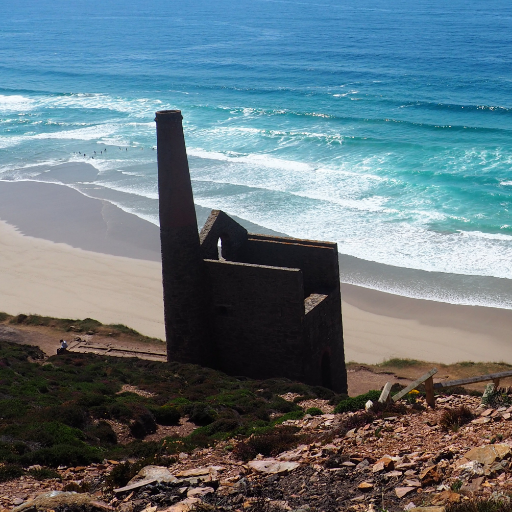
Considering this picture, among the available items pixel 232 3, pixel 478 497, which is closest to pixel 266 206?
pixel 478 497

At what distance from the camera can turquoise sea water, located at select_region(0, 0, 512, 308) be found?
3806cm

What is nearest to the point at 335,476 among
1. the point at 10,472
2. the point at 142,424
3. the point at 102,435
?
the point at 10,472

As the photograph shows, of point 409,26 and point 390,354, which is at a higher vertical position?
point 409,26

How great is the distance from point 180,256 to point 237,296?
6.28ft

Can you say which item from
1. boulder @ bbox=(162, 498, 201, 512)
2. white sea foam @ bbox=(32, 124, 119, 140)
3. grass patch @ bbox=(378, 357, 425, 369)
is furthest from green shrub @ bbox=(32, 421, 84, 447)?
white sea foam @ bbox=(32, 124, 119, 140)

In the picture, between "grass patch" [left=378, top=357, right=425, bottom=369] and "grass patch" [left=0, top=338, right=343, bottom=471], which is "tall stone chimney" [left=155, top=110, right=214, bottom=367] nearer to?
"grass patch" [left=0, top=338, right=343, bottom=471]

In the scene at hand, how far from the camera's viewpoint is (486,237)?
3634 cm

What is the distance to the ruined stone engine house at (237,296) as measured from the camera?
734 inches

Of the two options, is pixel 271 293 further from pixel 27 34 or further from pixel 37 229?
pixel 27 34

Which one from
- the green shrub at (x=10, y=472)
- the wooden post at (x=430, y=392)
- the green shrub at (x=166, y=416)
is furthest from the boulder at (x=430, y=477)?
the green shrub at (x=166, y=416)

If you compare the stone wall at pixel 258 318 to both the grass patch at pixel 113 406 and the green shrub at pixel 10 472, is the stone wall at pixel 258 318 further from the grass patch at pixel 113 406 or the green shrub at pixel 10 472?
the green shrub at pixel 10 472

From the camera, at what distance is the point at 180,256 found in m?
19.2

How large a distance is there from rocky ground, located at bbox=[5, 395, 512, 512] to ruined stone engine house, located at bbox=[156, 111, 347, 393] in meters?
6.87

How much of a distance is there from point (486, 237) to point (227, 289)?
21.1 meters
